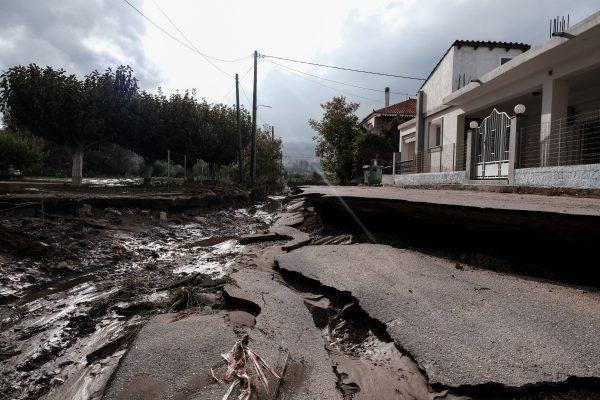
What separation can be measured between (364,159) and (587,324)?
24078mm

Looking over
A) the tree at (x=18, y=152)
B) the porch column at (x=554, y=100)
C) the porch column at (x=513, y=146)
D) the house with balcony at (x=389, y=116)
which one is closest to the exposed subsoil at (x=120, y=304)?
the porch column at (x=513, y=146)

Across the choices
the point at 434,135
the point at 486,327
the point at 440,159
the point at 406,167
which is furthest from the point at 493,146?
the point at 486,327

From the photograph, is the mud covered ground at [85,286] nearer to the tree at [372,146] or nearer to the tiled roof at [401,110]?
the tree at [372,146]

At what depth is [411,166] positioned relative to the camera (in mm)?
17797

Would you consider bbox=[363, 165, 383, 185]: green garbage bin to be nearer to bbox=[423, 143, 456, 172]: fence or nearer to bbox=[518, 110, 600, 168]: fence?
bbox=[423, 143, 456, 172]: fence

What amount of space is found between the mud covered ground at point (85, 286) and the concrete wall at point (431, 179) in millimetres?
7051

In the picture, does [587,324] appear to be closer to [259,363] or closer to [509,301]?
[509,301]

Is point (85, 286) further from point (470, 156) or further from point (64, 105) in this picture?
point (64, 105)

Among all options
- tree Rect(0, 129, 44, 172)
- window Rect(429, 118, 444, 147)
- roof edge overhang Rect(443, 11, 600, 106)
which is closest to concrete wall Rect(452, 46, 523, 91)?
roof edge overhang Rect(443, 11, 600, 106)

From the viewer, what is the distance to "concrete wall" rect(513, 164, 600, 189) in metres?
6.79

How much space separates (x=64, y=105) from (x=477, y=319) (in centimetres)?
1902

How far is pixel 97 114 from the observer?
715 inches

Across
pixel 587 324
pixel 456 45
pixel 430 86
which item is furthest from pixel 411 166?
pixel 587 324

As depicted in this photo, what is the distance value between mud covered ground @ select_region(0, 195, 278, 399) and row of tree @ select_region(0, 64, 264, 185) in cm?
1054
